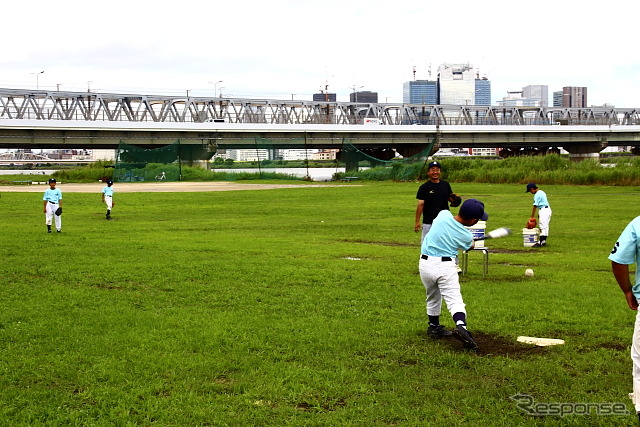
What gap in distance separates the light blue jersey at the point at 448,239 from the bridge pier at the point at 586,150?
96592 millimetres

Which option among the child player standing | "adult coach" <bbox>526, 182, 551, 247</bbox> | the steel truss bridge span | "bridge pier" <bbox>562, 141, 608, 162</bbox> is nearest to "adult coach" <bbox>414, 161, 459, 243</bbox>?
the child player standing

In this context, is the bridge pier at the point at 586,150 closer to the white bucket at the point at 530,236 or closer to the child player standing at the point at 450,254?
the white bucket at the point at 530,236

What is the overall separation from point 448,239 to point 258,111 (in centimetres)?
8782

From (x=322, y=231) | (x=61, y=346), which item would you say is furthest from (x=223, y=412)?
(x=322, y=231)

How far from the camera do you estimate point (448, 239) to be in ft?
26.0

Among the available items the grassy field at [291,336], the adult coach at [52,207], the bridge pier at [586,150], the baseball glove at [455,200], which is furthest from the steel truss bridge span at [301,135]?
the baseball glove at [455,200]

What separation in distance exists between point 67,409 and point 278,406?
1724 mm

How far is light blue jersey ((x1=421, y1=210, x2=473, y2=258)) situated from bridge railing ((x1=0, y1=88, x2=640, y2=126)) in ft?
235

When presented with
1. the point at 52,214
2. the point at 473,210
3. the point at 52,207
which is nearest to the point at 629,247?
the point at 473,210

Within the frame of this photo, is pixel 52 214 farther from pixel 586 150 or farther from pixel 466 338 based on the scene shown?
A: pixel 586 150

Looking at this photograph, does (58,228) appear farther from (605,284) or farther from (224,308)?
(605,284)

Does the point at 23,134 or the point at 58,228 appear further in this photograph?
the point at 23,134

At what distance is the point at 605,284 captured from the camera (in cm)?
1184

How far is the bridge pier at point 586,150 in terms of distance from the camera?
99.6m
